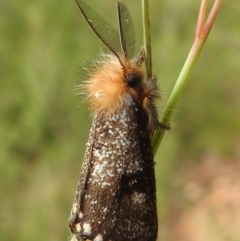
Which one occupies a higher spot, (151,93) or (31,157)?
(151,93)

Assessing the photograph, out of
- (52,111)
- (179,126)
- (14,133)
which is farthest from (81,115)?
(179,126)

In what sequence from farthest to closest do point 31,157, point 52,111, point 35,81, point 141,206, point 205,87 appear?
point 205,87, point 31,157, point 52,111, point 35,81, point 141,206

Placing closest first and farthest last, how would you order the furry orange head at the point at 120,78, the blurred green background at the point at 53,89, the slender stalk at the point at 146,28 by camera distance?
1. the slender stalk at the point at 146,28
2. the furry orange head at the point at 120,78
3. the blurred green background at the point at 53,89

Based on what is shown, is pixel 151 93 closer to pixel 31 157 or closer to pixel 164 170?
pixel 164 170

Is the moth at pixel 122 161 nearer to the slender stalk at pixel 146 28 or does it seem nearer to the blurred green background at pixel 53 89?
the slender stalk at pixel 146 28

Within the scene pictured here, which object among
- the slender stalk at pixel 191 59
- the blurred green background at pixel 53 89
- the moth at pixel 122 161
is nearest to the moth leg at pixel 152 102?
the moth at pixel 122 161

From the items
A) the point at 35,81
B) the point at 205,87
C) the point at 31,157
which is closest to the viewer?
the point at 35,81
